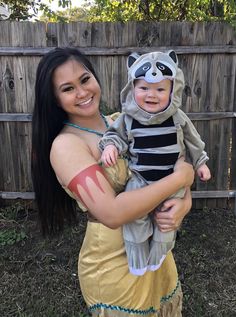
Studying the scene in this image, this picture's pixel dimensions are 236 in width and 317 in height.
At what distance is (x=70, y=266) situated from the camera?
319cm

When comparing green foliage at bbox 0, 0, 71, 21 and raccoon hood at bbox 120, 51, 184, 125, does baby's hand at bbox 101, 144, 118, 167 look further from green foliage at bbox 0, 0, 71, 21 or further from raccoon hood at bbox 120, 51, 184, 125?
green foliage at bbox 0, 0, 71, 21

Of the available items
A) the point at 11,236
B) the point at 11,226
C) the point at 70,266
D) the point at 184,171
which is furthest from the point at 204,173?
the point at 11,226

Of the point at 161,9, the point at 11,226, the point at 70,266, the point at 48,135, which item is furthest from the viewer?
the point at 161,9

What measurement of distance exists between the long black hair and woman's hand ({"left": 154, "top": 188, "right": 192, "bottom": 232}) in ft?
1.71

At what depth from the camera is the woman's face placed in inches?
57.3

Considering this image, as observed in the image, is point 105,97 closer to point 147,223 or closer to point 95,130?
point 95,130

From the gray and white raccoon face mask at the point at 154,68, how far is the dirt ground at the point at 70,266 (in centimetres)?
190

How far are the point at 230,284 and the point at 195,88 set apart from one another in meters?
1.88

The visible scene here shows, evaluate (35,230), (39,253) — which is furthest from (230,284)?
(35,230)

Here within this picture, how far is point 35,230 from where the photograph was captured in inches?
148

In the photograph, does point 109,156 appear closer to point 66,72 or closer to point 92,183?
point 92,183

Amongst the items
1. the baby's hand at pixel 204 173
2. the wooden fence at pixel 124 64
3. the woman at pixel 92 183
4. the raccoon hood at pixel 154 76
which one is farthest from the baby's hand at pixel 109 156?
the wooden fence at pixel 124 64

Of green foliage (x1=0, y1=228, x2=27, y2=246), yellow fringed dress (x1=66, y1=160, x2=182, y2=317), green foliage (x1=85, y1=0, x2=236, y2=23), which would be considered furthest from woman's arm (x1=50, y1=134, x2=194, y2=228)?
green foliage (x1=85, y1=0, x2=236, y2=23)

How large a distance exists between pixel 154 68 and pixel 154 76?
0.11ft
